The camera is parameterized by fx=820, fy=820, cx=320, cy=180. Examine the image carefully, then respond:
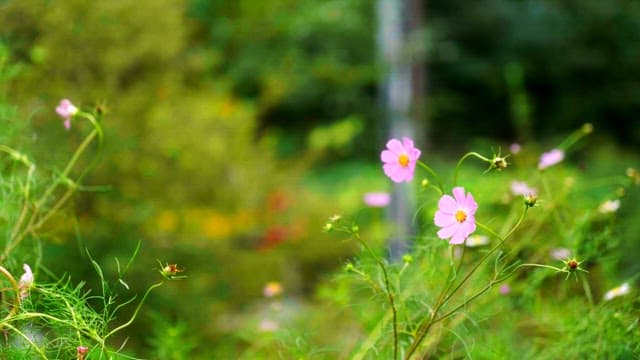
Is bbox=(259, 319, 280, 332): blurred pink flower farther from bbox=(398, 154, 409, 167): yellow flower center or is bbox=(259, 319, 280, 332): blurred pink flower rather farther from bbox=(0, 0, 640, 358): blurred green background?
bbox=(398, 154, 409, 167): yellow flower center

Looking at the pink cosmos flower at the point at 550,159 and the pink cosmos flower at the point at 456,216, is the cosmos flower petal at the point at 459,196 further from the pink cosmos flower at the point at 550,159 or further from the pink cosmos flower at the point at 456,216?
the pink cosmos flower at the point at 550,159

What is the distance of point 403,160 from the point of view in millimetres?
897

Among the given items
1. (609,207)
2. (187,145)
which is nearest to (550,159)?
(609,207)

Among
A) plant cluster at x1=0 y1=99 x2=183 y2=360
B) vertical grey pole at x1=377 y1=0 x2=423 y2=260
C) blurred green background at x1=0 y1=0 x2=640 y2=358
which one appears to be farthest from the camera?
vertical grey pole at x1=377 y1=0 x2=423 y2=260

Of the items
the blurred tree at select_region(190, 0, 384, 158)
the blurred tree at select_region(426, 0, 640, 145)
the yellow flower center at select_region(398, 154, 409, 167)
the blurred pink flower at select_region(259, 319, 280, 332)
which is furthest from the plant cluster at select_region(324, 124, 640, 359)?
the blurred tree at select_region(426, 0, 640, 145)

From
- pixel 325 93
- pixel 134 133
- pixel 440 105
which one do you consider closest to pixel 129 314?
pixel 134 133

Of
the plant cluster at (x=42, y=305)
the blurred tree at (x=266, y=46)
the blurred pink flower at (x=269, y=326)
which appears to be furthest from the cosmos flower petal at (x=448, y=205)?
the blurred tree at (x=266, y=46)

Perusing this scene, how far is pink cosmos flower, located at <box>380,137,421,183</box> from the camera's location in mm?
888

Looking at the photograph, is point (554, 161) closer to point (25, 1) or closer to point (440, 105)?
point (25, 1)

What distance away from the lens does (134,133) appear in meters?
2.87

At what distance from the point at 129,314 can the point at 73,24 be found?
93 cm

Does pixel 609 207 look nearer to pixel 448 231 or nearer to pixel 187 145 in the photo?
pixel 448 231

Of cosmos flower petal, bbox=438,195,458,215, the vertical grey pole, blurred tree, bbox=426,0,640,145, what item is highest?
blurred tree, bbox=426,0,640,145

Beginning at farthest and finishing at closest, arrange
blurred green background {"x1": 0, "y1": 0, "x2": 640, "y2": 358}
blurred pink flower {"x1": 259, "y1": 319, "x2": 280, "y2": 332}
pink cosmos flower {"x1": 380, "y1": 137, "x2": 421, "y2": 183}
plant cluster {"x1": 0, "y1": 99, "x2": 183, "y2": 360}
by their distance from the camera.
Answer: blurred green background {"x1": 0, "y1": 0, "x2": 640, "y2": 358} < blurred pink flower {"x1": 259, "y1": 319, "x2": 280, "y2": 332} < pink cosmos flower {"x1": 380, "y1": 137, "x2": 421, "y2": 183} < plant cluster {"x1": 0, "y1": 99, "x2": 183, "y2": 360}
